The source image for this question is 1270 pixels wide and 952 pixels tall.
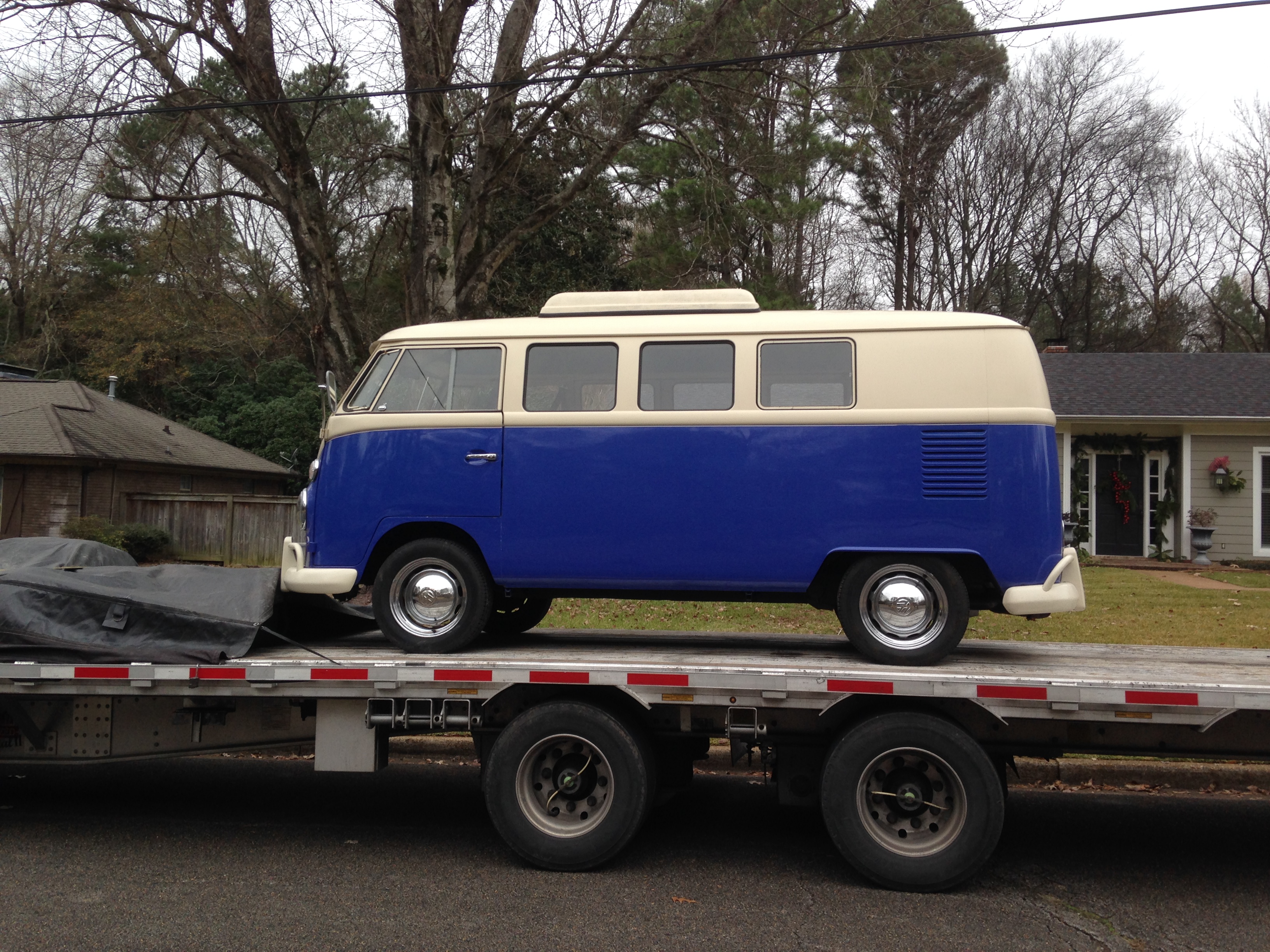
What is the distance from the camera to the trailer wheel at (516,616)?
25.0 ft

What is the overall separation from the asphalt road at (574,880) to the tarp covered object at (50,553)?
1.46 metres

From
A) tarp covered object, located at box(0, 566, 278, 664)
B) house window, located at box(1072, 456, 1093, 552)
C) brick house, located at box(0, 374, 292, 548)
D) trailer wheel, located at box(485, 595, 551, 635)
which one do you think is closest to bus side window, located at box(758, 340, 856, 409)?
trailer wheel, located at box(485, 595, 551, 635)

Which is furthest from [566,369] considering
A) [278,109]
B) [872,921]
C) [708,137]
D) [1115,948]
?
[708,137]

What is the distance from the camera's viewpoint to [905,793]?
512 centimetres

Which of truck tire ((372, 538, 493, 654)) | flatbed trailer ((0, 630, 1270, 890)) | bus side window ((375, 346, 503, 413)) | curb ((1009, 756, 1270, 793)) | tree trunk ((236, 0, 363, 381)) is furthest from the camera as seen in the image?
tree trunk ((236, 0, 363, 381))

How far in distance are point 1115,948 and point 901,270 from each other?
1199 inches

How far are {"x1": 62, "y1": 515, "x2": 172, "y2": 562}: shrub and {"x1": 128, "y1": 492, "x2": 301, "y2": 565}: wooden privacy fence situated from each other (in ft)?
2.13

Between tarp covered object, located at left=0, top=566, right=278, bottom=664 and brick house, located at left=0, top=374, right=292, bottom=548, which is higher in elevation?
brick house, located at left=0, top=374, right=292, bottom=548

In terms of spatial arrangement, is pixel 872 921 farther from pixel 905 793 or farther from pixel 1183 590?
pixel 1183 590

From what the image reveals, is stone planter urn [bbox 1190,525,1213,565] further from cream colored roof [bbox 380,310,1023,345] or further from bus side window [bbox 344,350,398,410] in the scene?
bus side window [bbox 344,350,398,410]

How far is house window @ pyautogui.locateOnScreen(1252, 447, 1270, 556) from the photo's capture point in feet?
65.1

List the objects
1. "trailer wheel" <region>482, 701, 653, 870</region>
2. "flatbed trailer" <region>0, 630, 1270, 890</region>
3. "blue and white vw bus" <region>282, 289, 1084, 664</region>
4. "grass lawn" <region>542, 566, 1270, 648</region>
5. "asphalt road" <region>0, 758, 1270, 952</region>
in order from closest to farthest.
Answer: "asphalt road" <region>0, 758, 1270, 952</region> → "flatbed trailer" <region>0, 630, 1270, 890</region> → "trailer wheel" <region>482, 701, 653, 870</region> → "blue and white vw bus" <region>282, 289, 1084, 664</region> → "grass lawn" <region>542, 566, 1270, 648</region>

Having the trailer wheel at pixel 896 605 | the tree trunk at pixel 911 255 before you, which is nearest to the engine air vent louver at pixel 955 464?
the trailer wheel at pixel 896 605

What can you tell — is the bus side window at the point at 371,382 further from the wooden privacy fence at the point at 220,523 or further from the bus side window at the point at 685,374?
the wooden privacy fence at the point at 220,523
